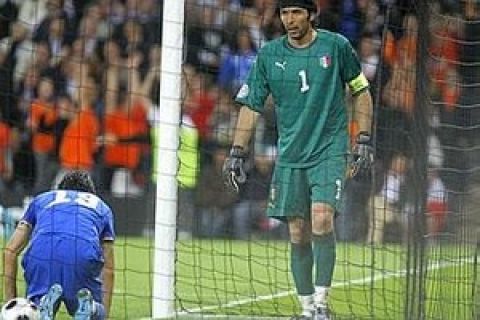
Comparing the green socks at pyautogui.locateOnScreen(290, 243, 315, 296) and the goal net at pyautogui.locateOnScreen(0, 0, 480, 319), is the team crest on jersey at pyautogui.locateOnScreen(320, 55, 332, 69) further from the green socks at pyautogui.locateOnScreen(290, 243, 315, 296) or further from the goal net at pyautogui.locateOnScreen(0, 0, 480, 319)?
the green socks at pyautogui.locateOnScreen(290, 243, 315, 296)

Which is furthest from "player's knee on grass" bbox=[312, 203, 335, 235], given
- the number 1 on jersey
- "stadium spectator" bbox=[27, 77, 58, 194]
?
"stadium spectator" bbox=[27, 77, 58, 194]

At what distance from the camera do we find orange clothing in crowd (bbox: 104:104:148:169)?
16.0m

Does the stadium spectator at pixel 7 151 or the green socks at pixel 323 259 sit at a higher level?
the stadium spectator at pixel 7 151

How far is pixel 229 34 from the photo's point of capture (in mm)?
14102

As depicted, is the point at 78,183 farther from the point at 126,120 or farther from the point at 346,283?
the point at 126,120

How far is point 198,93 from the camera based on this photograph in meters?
14.6

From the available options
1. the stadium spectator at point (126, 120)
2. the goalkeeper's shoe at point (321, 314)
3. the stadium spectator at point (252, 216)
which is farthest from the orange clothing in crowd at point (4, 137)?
the goalkeeper's shoe at point (321, 314)

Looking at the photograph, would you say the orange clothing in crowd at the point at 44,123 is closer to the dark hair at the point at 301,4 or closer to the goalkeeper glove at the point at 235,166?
the goalkeeper glove at the point at 235,166

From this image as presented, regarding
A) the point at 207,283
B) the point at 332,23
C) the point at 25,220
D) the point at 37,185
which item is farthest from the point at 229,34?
the point at 25,220

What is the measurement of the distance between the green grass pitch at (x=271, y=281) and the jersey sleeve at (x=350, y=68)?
3.87 ft

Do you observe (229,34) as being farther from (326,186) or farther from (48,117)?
(326,186)

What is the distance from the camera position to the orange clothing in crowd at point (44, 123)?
1549 cm

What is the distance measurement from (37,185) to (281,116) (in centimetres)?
718

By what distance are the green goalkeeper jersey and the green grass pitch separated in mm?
1019
